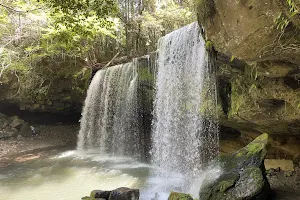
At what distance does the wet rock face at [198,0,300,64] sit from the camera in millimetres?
3250

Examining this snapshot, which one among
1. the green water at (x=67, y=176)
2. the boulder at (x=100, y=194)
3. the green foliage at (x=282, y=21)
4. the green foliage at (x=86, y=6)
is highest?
the green foliage at (x=86, y=6)

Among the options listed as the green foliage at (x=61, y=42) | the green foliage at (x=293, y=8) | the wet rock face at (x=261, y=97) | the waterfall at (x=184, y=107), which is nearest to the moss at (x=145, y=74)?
the waterfall at (x=184, y=107)

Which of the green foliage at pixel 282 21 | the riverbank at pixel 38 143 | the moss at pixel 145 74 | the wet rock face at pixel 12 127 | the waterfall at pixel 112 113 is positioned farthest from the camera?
the wet rock face at pixel 12 127

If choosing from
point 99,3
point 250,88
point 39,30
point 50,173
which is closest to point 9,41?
point 39,30

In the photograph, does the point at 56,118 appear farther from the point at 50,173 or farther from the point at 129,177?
the point at 129,177

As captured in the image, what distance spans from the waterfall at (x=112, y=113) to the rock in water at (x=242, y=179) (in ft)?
18.9

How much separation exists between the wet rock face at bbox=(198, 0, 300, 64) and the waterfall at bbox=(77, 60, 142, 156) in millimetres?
6358

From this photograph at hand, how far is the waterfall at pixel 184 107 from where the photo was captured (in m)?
7.02

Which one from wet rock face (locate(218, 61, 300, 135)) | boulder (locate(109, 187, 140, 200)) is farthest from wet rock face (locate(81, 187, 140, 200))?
wet rock face (locate(218, 61, 300, 135))

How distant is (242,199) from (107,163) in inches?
237

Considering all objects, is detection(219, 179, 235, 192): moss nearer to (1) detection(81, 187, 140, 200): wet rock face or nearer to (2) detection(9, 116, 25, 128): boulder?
(1) detection(81, 187, 140, 200): wet rock face

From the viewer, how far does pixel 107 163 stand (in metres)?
9.36

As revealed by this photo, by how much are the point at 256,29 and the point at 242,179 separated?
260cm

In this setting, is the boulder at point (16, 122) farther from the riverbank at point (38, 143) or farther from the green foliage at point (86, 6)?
the green foliage at point (86, 6)
